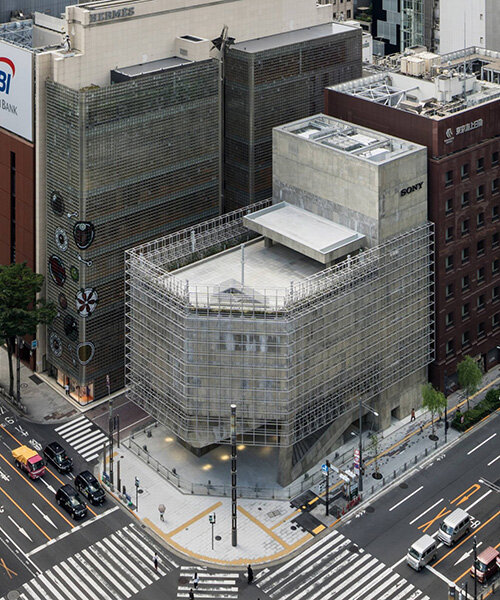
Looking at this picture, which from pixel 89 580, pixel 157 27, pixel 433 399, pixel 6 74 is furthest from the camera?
pixel 157 27

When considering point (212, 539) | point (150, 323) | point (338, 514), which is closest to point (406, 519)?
point (338, 514)

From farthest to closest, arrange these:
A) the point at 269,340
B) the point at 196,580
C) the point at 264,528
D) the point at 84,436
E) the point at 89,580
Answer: the point at 84,436
the point at 264,528
the point at 269,340
the point at 89,580
the point at 196,580

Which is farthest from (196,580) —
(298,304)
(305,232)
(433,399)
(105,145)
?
(105,145)

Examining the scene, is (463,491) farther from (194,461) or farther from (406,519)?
(194,461)

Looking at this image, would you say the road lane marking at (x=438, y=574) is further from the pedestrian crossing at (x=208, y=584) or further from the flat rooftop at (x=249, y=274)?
the flat rooftop at (x=249, y=274)

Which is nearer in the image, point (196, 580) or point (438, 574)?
point (196, 580)

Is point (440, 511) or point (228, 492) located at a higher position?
point (228, 492)

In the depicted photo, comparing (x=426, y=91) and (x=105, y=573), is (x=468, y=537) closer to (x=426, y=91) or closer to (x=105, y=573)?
(x=105, y=573)
